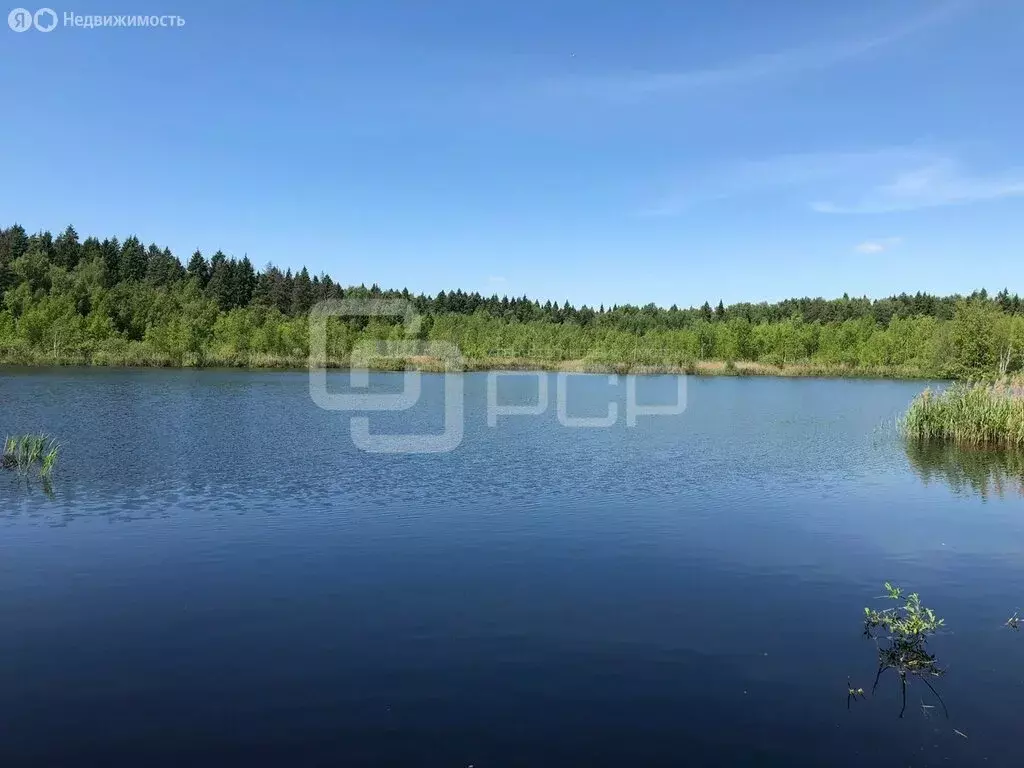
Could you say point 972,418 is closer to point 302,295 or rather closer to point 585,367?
point 585,367

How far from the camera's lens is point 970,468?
Result: 2408 cm

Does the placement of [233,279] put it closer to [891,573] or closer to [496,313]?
[496,313]

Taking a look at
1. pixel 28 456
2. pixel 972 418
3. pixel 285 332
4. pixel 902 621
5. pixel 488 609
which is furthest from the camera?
pixel 285 332

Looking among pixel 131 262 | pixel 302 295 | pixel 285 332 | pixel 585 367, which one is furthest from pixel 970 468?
pixel 131 262

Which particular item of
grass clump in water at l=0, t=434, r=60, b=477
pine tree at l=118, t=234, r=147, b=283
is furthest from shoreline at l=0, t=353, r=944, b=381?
grass clump in water at l=0, t=434, r=60, b=477

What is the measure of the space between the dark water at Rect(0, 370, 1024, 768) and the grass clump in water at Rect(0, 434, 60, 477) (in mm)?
564

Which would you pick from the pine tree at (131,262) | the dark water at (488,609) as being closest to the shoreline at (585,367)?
the pine tree at (131,262)

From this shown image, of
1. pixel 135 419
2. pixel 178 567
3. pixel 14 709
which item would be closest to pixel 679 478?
pixel 178 567

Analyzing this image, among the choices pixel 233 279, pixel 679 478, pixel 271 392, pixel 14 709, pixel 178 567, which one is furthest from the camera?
pixel 233 279

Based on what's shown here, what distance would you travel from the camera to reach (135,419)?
99.4 feet

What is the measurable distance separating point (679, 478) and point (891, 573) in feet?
28.2

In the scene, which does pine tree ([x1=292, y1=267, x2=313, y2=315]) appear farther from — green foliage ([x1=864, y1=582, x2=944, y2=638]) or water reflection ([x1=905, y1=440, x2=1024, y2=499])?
green foliage ([x1=864, y1=582, x2=944, y2=638])

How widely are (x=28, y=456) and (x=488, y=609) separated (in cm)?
1545

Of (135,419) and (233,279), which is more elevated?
(233,279)
